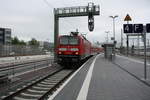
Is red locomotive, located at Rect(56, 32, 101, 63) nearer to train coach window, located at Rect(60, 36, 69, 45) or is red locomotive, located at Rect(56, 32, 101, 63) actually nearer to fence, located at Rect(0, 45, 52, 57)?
train coach window, located at Rect(60, 36, 69, 45)

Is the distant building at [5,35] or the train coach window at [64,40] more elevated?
the distant building at [5,35]

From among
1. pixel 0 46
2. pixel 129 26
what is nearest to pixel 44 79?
pixel 129 26

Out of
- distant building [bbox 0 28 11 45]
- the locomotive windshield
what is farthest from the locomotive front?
distant building [bbox 0 28 11 45]

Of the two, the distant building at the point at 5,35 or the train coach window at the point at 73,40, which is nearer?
the train coach window at the point at 73,40

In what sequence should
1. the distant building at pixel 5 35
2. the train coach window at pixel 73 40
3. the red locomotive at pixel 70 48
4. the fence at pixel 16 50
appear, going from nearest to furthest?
the red locomotive at pixel 70 48, the train coach window at pixel 73 40, the fence at pixel 16 50, the distant building at pixel 5 35

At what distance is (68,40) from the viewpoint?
21688 millimetres

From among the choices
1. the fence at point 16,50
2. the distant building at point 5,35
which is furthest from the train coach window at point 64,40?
the distant building at point 5,35

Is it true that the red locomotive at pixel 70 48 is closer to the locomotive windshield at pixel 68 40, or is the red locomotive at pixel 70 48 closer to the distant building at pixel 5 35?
the locomotive windshield at pixel 68 40

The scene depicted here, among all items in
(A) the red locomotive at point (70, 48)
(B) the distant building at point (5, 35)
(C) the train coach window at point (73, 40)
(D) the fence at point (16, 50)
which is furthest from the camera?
(B) the distant building at point (5, 35)

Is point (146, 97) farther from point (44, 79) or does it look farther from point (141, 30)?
point (44, 79)

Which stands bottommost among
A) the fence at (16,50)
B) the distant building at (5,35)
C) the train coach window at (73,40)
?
the fence at (16,50)

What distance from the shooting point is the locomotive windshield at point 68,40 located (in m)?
21.5

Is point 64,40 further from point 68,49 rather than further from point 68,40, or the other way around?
point 68,49

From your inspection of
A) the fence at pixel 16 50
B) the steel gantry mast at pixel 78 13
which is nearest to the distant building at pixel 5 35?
the fence at pixel 16 50
